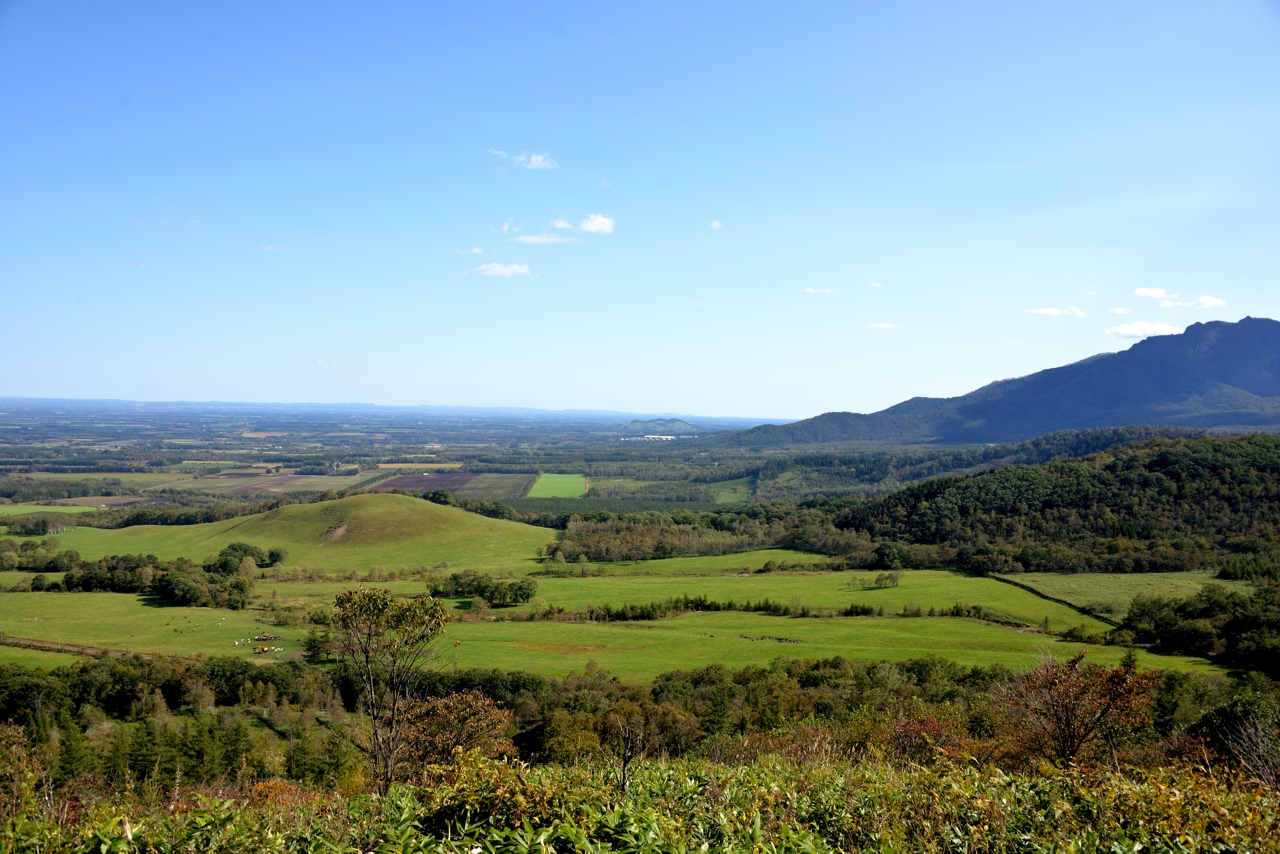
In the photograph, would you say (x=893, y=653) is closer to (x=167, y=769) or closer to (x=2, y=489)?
(x=167, y=769)

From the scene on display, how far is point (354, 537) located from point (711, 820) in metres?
104

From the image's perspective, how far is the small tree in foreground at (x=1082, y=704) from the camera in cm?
1689

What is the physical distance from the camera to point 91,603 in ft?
217

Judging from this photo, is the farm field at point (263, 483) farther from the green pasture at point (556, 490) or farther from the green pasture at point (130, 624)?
the green pasture at point (130, 624)

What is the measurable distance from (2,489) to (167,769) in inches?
6656

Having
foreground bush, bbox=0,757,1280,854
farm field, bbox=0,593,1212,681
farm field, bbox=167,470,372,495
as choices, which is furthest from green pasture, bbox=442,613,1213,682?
farm field, bbox=167,470,372,495

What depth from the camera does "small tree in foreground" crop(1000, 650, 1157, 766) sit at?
1689 centimetres

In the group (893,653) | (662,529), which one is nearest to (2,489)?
(662,529)

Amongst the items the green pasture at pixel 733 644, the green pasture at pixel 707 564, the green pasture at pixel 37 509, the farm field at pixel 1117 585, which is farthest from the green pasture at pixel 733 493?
the green pasture at pixel 37 509

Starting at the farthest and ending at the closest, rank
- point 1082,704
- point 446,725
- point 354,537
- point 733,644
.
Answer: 1. point 354,537
2. point 733,644
3. point 446,725
4. point 1082,704

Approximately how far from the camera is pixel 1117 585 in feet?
220

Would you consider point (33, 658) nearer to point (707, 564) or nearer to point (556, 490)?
point (707, 564)

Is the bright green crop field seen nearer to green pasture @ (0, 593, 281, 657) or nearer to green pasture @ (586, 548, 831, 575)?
green pasture @ (0, 593, 281, 657)

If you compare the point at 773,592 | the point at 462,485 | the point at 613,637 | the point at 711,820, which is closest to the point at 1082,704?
the point at 711,820
